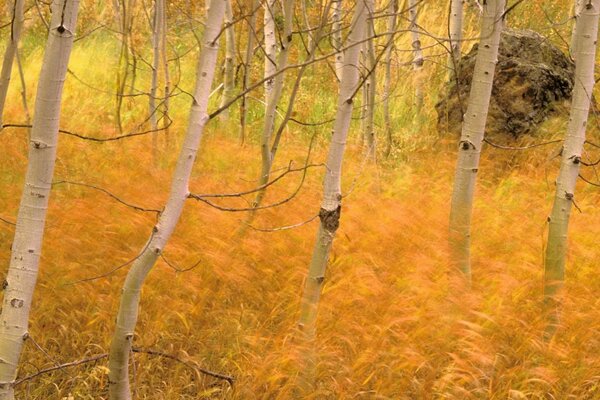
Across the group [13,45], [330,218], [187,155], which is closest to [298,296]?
[330,218]

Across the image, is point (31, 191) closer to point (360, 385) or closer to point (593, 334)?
point (360, 385)

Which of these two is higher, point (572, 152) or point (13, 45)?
point (13, 45)

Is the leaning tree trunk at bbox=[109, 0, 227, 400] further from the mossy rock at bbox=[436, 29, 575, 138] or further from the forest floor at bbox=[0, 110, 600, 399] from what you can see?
the mossy rock at bbox=[436, 29, 575, 138]

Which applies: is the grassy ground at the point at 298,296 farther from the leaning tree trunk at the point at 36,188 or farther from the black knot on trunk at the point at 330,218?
the black knot on trunk at the point at 330,218

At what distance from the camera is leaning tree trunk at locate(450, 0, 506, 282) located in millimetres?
3574

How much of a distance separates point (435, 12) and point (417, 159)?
3.85 metres

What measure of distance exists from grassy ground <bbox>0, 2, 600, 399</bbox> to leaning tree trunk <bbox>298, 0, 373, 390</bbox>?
0.69 ft

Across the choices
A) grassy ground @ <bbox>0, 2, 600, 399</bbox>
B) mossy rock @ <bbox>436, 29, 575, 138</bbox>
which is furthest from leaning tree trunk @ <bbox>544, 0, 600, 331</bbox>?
mossy rock @ <bbox>436, 29, 575, 138</bbox>

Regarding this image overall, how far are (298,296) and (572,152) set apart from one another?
1.58m

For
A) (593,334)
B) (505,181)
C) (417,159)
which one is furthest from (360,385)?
(417,159)

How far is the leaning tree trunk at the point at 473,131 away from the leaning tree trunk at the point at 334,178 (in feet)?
2.50

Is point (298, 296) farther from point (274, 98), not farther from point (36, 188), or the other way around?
point (36, 188)

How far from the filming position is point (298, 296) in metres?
3.87

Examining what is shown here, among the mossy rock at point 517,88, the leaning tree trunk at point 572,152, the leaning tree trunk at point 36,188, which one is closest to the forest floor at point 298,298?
the leaning tree trunk at point 572,152
